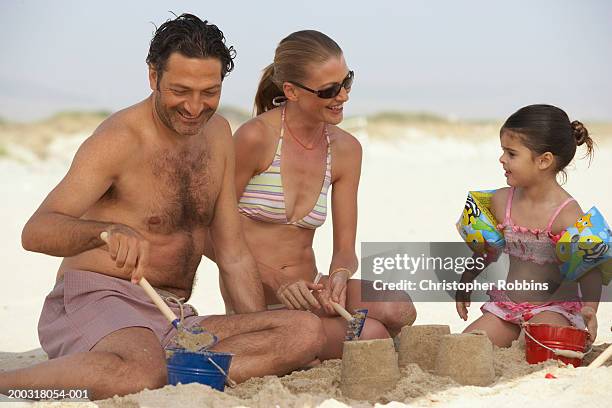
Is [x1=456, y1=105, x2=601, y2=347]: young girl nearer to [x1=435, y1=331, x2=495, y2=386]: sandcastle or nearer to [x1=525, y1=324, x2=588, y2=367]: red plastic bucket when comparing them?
[x1=525, y1=324, x2=588, y2=367]: red plastic bucket

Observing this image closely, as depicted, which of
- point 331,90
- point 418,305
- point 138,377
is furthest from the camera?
point 418,305

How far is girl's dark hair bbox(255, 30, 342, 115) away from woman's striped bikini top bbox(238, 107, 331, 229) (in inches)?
12.7

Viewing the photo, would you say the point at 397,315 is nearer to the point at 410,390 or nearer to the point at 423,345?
the point at 423,345

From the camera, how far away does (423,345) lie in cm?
454

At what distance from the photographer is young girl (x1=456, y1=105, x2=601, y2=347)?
5.02m

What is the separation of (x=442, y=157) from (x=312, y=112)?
19.9 m

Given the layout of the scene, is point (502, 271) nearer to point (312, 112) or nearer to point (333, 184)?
point (333, 184)

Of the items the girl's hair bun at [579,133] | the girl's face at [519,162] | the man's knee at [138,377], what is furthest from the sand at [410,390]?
the girl's hair bun at [579,133]

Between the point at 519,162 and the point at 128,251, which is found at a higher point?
the point at 519,162

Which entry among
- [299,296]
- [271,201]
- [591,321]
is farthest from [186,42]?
[591,321]

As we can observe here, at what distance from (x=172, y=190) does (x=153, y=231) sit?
0.20 metres

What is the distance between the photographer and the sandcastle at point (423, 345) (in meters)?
4.52

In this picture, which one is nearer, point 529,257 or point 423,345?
point 423,345

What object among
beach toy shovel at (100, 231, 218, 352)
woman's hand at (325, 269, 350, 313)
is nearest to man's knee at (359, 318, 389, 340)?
woman's hand at (325, 269, 350, 313)
